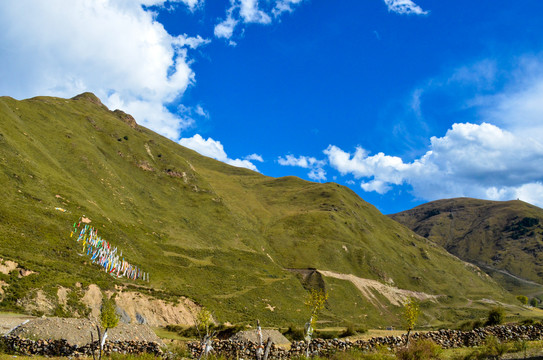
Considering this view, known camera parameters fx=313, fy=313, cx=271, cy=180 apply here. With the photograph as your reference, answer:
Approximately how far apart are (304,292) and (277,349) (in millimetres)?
84521

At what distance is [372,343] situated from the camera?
83.3 feet

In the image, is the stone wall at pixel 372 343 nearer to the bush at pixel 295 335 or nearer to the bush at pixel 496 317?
the bush at pixel 295 335

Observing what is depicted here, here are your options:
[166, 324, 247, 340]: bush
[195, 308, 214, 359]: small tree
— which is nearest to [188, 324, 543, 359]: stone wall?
[195, 308, 214, 359]: small tree

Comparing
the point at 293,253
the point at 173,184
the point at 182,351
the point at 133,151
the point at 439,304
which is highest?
the point at 133,151

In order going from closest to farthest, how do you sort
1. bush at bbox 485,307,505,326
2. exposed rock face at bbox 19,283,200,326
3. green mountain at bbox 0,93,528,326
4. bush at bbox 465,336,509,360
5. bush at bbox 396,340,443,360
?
bush at bbox 465,336,509,360, bush at bbox 396,340,443,360, exposed rock face at bbox 19,283,200,326, bush at bbox 485,307,505,326, green mountain at bbox 0,93,528,326

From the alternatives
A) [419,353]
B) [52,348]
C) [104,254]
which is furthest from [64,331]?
[104,254]

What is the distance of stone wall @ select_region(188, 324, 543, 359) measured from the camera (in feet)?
77.4

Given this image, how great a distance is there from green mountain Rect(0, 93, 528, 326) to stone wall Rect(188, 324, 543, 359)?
29.4 metres

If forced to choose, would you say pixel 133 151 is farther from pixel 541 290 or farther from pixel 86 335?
pixel 541 290

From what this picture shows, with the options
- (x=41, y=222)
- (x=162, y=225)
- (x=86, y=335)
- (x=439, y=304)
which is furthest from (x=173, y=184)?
(x=439, y=304)

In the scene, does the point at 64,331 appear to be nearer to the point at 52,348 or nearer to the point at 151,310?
the point at 52,348

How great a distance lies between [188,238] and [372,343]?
289 ft

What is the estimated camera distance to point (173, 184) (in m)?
139

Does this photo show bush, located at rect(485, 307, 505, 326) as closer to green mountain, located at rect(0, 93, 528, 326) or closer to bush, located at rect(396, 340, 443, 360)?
bush, located at rect(396, 340, 443, 360)
